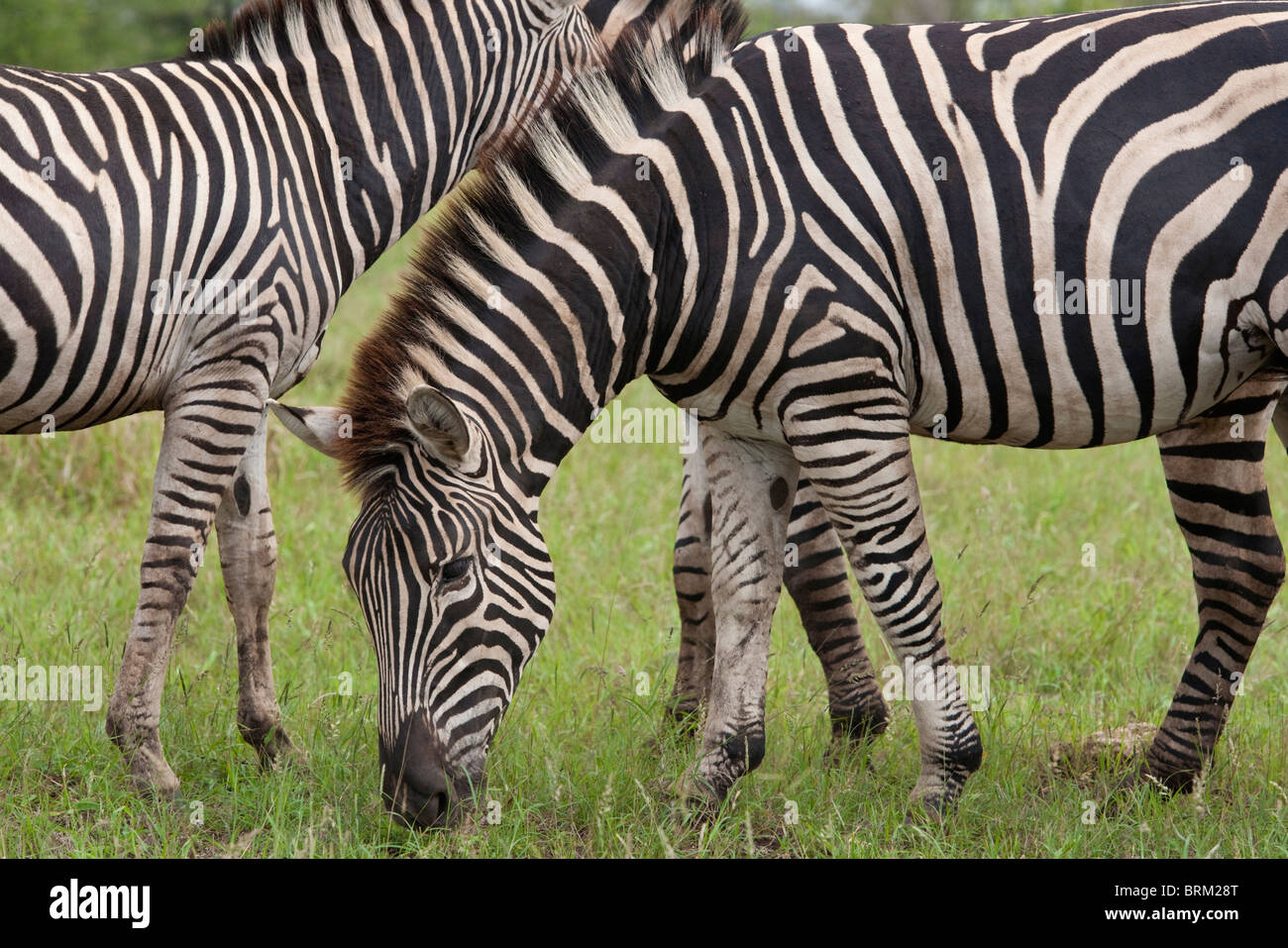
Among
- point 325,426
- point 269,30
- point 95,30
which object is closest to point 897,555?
point 325,426

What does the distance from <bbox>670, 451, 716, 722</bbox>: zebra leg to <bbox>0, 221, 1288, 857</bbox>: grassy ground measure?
18cm

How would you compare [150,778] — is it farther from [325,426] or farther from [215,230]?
[215,230]

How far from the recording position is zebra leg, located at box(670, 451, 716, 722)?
534cm

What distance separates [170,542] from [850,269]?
2597 mm

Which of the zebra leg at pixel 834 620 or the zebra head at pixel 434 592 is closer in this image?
the zebra head at pixel 434 592

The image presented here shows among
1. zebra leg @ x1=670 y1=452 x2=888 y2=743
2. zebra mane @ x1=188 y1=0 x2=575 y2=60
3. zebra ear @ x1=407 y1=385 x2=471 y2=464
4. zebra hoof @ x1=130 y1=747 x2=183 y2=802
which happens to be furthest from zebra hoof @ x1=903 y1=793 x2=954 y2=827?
zebra mane @ x1=188 y1=0 x2=575 y2=60

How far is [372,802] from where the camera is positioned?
442 centimetres

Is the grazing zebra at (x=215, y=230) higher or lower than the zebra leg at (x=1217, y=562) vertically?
higher

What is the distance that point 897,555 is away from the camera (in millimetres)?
4344

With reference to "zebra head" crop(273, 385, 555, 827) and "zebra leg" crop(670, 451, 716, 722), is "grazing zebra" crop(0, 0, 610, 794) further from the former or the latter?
"zebra leg" crop(670, 451, 716, 722)

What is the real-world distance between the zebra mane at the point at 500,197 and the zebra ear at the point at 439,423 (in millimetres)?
129

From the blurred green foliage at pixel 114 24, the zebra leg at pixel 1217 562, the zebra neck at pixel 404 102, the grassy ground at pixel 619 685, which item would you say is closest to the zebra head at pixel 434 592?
the grassy ground at pixel 619 685

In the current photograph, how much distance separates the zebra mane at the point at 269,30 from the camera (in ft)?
16.1

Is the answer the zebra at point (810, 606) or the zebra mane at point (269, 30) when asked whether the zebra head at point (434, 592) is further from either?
the zebra mane at point (269, 30)
